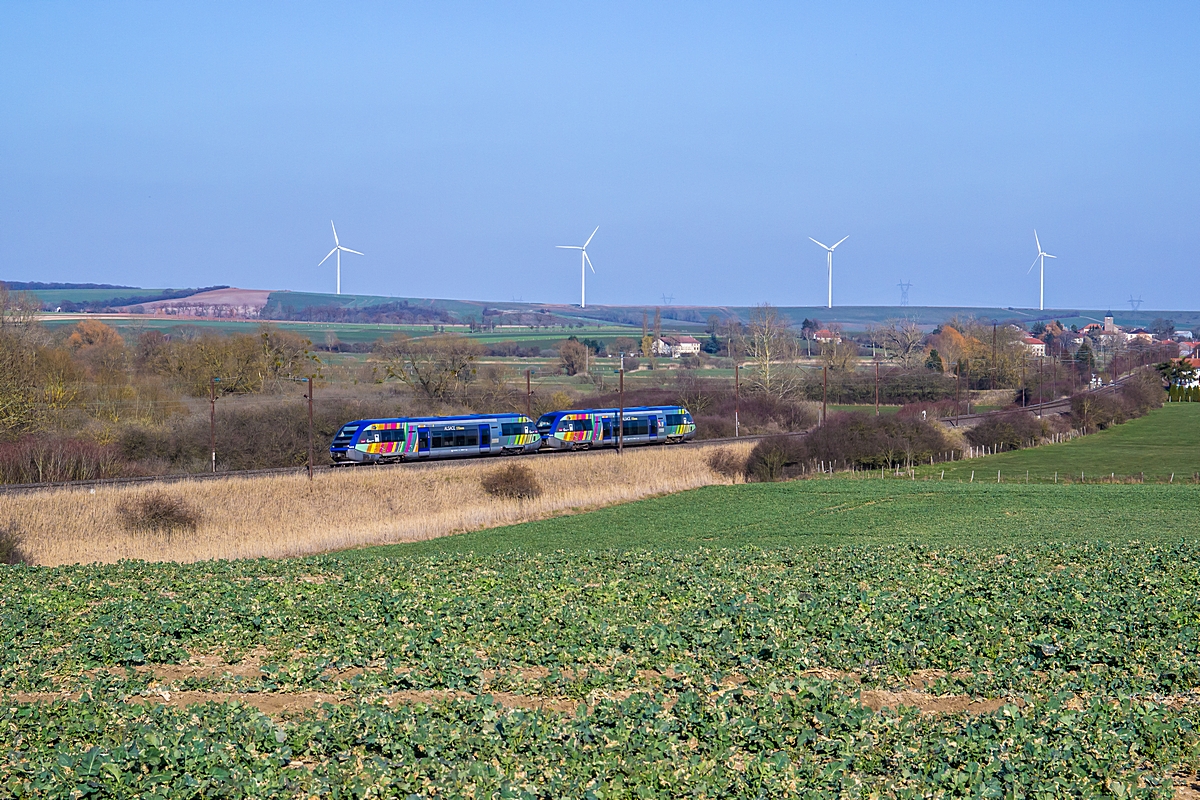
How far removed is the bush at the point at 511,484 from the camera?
53.5 metres

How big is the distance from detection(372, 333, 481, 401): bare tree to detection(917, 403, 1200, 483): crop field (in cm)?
3987

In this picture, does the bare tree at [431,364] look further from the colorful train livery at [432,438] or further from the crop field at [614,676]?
the crop field at [614,676]

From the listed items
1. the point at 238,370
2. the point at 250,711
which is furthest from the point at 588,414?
the point at 250,711

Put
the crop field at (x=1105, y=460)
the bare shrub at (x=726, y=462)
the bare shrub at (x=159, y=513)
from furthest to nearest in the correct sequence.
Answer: the crop field at (x=1105, y=460) → the bare shrub at (x=726, y=462) → the bare shrub at (x=159, y=513)

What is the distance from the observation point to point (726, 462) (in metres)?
64.1

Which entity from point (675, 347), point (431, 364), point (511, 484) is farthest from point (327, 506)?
point (675, 347)

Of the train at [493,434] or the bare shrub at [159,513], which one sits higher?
the train at [493,434]

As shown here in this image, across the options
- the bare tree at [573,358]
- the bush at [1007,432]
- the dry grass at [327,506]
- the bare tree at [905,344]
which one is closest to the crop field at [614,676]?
the dry grass at [327,506]

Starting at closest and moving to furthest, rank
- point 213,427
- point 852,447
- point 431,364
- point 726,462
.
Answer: point 213,427
point 726,462
point 852,447
point 431,364

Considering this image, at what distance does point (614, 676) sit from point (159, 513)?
34.0 m

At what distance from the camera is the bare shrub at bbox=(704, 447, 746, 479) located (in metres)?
63.5

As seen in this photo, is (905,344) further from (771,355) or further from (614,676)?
(614,676)

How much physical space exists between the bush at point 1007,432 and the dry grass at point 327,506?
2751 centimetres

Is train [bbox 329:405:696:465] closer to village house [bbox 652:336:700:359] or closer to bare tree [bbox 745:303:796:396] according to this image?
bare tree [bbox 745:303:796:396]
